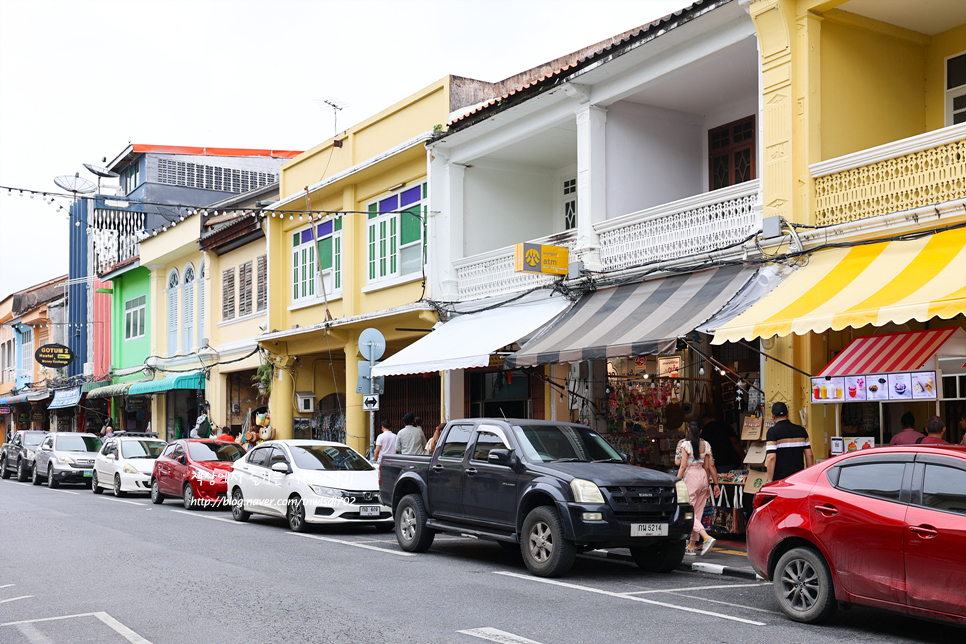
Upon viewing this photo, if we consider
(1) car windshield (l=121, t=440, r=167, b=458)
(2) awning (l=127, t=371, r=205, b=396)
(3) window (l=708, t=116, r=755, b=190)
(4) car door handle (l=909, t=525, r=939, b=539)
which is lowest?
(1) car windshield (l=121, t=440, r=167, b=458)

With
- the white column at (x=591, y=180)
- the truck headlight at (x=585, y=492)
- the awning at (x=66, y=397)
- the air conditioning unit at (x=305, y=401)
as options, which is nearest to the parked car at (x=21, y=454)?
the awning at (x=66, y=397)

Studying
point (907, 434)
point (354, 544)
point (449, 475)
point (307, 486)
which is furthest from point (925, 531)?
point (307, 486)

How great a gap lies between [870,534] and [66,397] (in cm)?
3919

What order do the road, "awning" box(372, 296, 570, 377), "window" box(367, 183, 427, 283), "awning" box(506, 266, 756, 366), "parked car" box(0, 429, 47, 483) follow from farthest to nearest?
"parked car" box(0, 429, 47, 483)
"window" box(367, 183, 427, 283)
"awning" box(372, 296, 570, 377)
"awning" box(506, 266, 756, 366)
the road

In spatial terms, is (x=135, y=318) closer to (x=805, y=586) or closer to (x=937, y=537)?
(x=805, y=586)

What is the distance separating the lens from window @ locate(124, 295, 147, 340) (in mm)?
35719

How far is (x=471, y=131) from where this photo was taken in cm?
1827

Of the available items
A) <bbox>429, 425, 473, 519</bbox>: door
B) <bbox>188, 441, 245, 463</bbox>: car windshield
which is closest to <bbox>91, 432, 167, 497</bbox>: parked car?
<bbox>188, 441, 245, 463</bbox>: car windshield

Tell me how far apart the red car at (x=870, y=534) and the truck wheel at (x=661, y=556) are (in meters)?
2.23

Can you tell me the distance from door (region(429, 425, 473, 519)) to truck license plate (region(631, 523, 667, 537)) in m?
2.37

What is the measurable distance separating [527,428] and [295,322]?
46.3 feet

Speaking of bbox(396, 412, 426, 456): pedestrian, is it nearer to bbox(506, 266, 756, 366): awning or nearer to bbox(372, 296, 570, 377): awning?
bbox(372, 296, 570, 377): awning

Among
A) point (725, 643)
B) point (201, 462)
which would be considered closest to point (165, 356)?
point (201, 462)

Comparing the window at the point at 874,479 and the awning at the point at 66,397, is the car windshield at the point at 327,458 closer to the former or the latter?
the window at the point at 874,479
